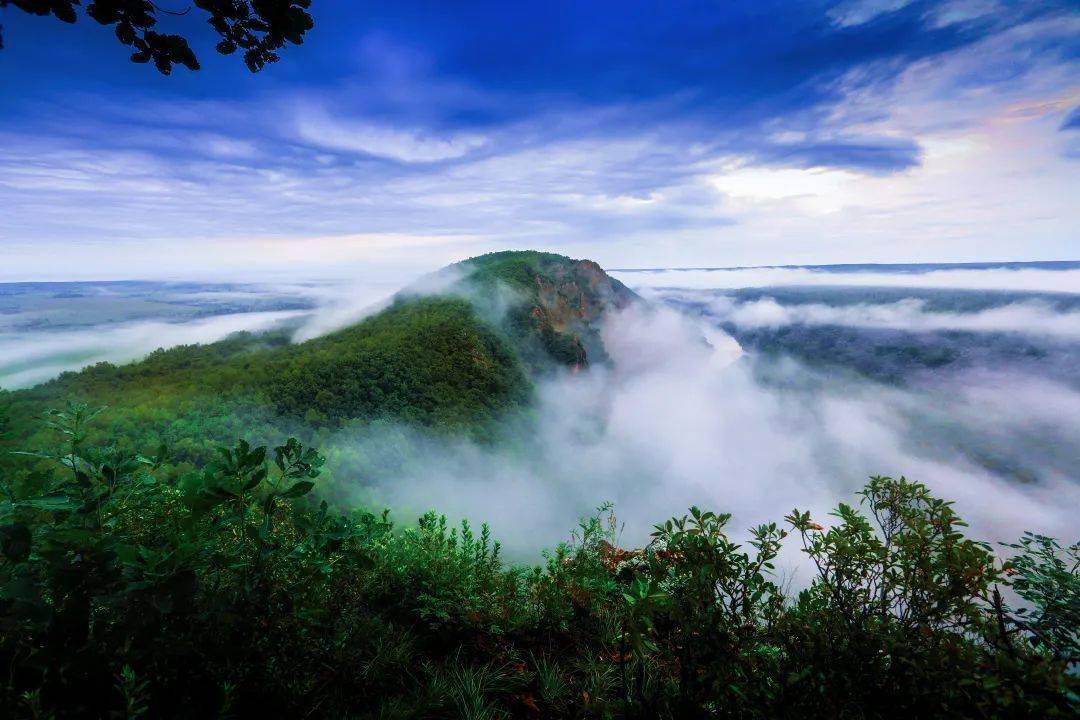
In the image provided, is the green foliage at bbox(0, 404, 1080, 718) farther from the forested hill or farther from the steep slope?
the steep slope

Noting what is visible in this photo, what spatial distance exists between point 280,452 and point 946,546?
3.82 metres

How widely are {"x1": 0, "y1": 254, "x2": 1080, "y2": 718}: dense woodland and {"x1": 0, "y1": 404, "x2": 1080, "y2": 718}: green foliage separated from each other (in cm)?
1

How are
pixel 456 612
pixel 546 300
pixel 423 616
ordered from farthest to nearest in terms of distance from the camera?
pixel 546 300, pixel 456 612, pixel 423 616

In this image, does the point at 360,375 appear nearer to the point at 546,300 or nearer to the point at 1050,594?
the point at 1050,594

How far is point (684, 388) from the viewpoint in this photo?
135 meters

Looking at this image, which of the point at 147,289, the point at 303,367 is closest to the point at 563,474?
the point at 303,367

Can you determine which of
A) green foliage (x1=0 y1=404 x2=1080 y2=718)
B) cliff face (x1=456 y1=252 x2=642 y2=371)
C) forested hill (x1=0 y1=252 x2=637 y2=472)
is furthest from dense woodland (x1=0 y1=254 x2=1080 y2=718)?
cliff face (x1=456 y1=252 x2=642 y2=371)

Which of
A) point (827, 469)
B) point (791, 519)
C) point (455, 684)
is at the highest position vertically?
point (791, 519)

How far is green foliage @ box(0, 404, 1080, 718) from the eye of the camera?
1897mm

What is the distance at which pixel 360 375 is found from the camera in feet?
148

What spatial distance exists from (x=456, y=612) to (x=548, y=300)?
3692 inches

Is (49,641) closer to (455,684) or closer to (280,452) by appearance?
(280,452)

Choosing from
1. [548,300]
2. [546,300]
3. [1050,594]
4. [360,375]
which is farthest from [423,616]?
[548,300]

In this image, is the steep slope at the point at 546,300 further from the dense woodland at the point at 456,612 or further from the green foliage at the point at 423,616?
the green foliage at the point at 423,616
